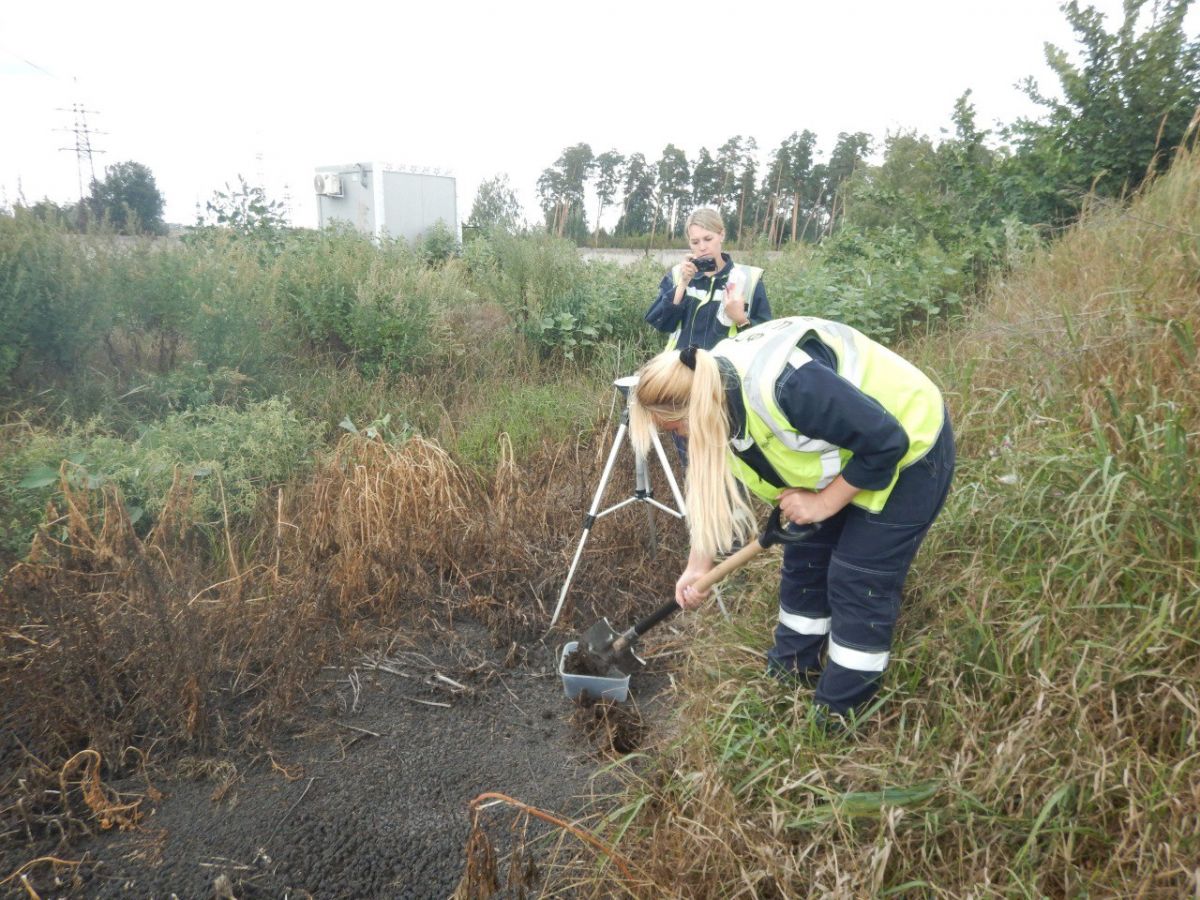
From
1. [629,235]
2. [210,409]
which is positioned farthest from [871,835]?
[629,235]

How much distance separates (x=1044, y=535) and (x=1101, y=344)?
94 centimetres

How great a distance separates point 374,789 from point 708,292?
309cm

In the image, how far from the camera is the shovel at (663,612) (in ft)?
8.77

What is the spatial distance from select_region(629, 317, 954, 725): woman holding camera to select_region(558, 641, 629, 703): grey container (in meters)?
1.02

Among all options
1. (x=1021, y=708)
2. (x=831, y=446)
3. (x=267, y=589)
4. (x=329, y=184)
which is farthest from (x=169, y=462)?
(x=329, y=184)

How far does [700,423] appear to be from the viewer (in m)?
2.29

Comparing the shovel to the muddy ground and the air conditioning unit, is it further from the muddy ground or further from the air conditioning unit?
the air conditioning unit

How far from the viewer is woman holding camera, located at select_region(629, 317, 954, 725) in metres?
2.23

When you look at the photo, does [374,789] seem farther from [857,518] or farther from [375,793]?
[857,518]

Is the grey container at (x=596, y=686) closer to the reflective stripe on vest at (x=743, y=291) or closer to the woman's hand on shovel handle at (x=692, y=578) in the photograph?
the woman's hand on shovel handle at (x=692, y=578)

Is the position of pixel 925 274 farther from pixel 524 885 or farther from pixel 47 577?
pixel 47 577

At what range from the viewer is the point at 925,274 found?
19.8 ft

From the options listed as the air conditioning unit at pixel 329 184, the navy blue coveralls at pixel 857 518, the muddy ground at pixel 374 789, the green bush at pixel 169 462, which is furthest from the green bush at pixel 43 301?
the air conditioning unit at pixel 329 184

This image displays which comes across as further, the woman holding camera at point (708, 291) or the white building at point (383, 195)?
the white building at point (383, 195)
